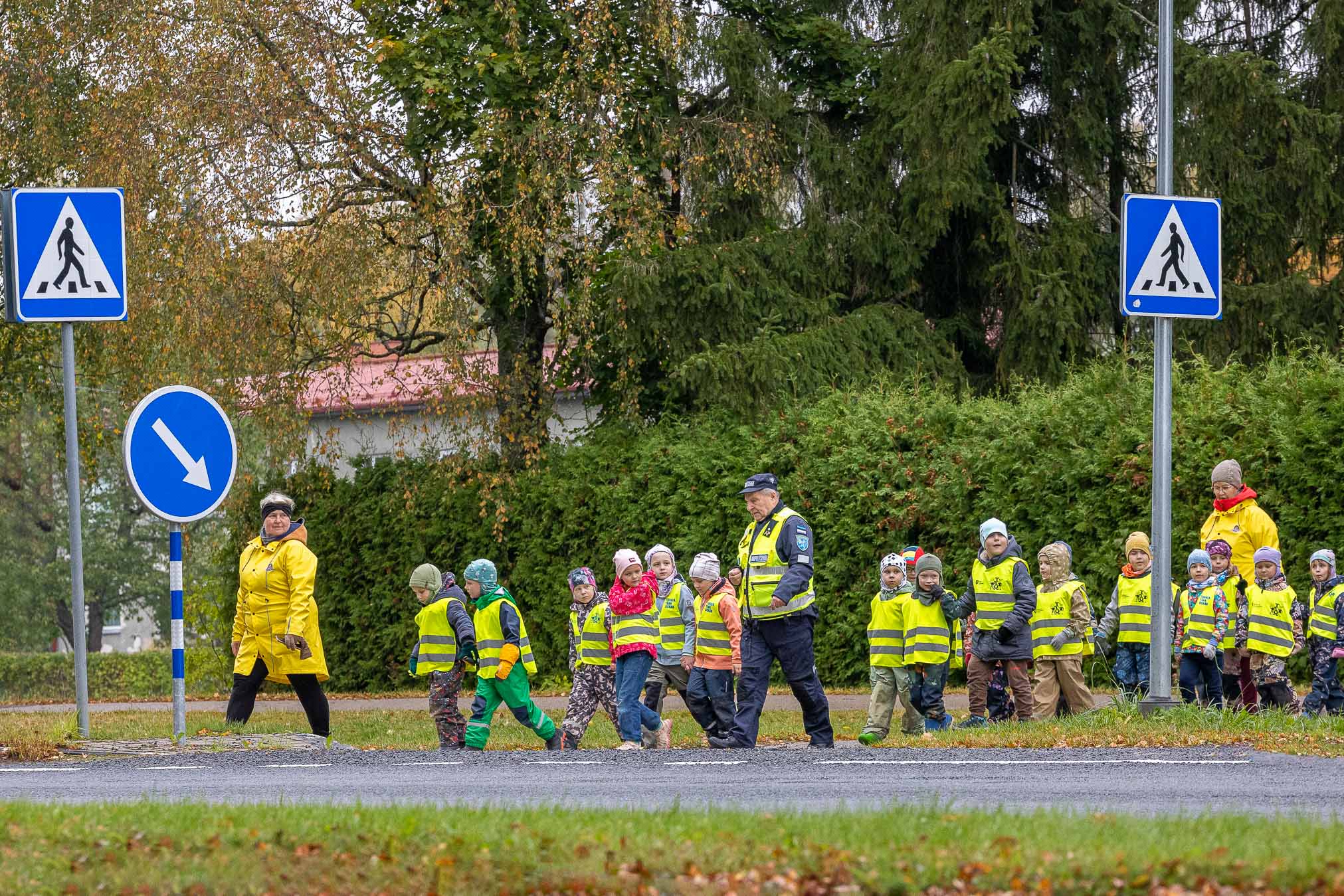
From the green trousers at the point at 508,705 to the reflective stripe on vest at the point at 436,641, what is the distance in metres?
0.37

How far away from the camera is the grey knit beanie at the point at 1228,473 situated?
15055 millimetres

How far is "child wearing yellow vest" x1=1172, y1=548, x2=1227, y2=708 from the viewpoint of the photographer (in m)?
15.0

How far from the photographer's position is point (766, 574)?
40.1 ft

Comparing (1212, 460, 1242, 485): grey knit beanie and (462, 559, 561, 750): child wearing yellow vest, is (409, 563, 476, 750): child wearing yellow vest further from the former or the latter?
(1212, 460, 1242, 485): grey knit beanie

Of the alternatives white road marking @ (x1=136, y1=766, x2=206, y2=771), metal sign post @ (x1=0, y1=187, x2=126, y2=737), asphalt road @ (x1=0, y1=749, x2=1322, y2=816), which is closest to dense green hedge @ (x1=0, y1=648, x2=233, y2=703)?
metal sign post @ (x1=0, y1=187, x2=126, y2=737)

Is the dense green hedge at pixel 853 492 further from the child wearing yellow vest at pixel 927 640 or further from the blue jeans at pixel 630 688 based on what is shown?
the blue jeans at pixel 630 688

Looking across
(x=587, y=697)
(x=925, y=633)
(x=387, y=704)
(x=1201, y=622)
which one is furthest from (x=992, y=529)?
(x=387, y=704)

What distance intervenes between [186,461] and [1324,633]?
9.36m

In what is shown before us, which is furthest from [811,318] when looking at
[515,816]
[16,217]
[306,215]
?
[515,816]

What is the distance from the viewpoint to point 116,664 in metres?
45.9

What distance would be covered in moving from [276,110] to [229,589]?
912 centimetres

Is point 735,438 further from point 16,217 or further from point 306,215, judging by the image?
point 16,217

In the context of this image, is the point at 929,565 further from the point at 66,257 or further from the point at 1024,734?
the point at 66,257

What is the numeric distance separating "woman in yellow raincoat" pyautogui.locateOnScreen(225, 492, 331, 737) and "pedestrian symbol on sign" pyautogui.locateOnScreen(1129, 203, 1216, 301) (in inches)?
245
